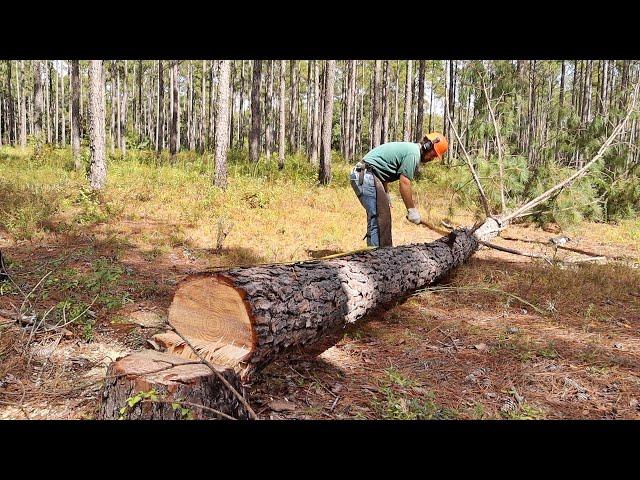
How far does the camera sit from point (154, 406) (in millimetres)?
2184

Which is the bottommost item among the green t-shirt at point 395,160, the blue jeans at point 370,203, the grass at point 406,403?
the grass at point 406,403

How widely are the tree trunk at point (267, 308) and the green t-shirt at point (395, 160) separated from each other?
1.82 metres

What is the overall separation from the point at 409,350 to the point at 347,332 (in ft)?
1.94

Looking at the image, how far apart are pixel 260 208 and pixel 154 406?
7717 millimetres

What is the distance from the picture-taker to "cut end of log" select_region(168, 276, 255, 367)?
278 centimetres

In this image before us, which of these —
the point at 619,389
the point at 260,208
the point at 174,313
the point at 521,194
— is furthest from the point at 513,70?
the point at 174,313

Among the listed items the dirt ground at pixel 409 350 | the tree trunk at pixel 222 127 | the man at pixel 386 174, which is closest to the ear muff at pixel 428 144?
the man at pixel 386 174

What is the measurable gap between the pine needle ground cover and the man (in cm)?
101

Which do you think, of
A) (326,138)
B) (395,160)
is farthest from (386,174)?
(326,138)

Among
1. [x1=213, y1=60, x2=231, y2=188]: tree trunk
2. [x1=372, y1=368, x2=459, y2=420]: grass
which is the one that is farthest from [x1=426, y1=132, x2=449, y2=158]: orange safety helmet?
[x1=213, y1=60, x2=231, y2=188]: tree trunk

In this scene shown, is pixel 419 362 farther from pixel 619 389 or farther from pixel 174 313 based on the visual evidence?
pixel 174 313

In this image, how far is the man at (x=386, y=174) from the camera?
5.47 meters

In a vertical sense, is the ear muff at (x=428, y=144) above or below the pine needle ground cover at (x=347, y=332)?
above

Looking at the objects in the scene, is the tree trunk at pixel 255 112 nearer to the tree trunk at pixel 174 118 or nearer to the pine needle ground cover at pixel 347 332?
the tree trunk at pixel 174 118
